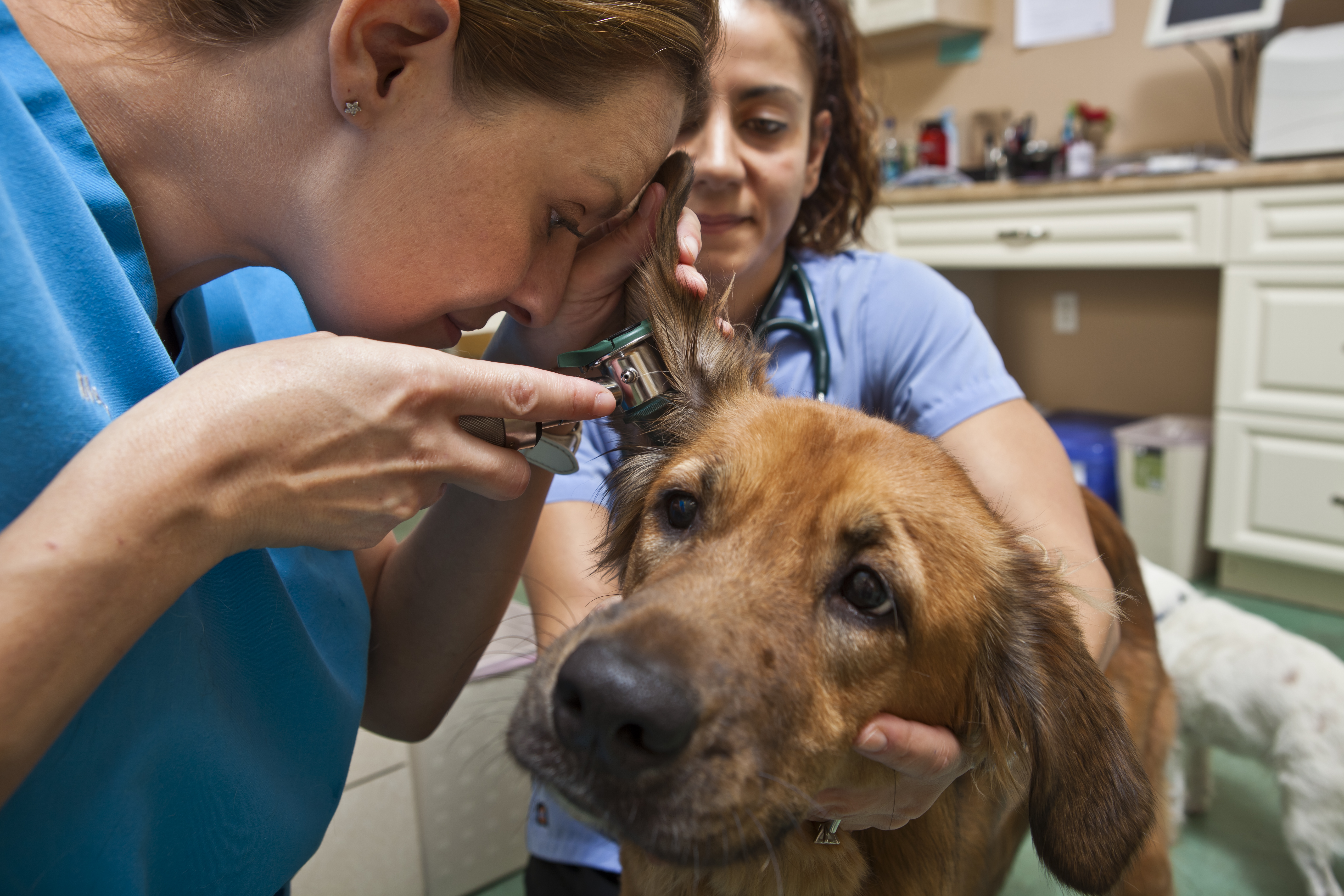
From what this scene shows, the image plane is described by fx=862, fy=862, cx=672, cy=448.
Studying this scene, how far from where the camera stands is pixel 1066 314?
16.9 feet

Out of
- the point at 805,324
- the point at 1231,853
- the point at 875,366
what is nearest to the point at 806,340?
the point at 805,324

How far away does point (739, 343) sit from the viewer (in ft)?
4.31

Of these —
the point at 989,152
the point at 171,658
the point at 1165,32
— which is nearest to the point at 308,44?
the point at 171,658

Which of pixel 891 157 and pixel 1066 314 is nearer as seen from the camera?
pixel 1066 314

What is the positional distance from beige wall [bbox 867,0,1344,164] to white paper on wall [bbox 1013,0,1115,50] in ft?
0.11

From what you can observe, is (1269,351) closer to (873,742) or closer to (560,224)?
(873,742)

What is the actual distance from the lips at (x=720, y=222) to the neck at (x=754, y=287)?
0.09 m

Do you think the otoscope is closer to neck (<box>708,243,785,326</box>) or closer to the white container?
neck (<box>708,243,785,326</box>)

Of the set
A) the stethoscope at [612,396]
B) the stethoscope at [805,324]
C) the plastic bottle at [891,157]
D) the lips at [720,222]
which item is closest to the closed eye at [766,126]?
the lips at [720,222]

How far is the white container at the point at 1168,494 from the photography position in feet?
12.6

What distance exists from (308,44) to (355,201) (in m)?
0.15

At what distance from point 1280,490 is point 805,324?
288 cm

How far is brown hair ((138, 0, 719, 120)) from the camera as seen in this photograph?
82 cm

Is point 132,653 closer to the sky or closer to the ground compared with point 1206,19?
closer to the ground
